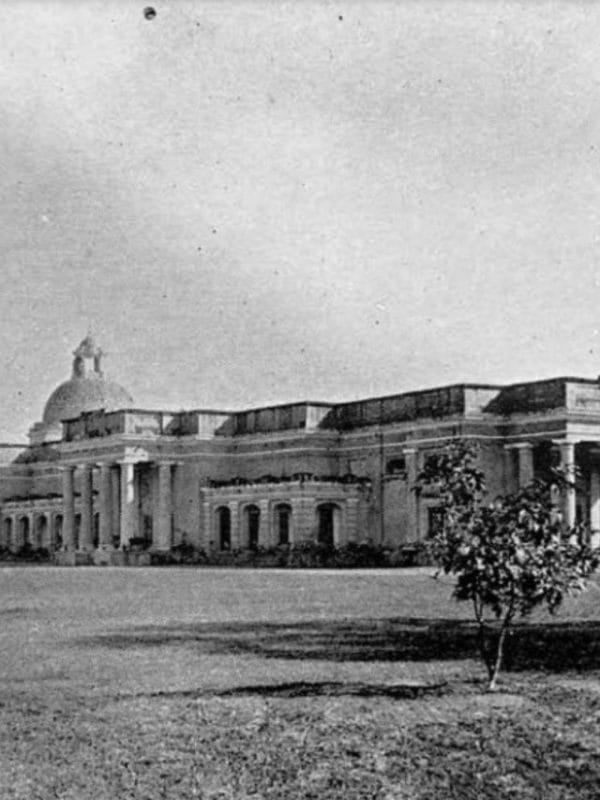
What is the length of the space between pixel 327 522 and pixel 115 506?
14877 millimetres

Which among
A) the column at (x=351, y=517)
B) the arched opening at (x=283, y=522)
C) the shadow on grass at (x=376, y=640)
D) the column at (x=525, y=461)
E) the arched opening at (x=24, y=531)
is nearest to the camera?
the shadow on grass at (x=376, y=640)

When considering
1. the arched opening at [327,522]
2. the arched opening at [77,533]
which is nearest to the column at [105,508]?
the arched opening at [77,533]

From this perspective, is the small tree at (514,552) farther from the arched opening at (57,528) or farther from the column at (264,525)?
the arched opening at (57,528)

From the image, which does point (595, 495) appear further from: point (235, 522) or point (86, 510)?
point (86, 510)

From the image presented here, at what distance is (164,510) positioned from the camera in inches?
2490

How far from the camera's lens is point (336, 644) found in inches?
695

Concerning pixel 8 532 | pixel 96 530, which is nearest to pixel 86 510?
pixel 96 530

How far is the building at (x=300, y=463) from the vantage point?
4891 cm

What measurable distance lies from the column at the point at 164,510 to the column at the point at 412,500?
52.4 ft

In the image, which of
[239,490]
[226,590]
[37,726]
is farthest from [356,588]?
[239,490]

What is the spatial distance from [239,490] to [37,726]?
158 feet

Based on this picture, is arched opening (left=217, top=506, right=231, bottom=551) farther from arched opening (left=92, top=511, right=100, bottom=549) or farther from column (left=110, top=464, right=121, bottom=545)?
arched opening (left=92, top=511, right=100, bottom=549)

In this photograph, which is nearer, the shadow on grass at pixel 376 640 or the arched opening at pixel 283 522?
the shadow on grass at pixel 376 640

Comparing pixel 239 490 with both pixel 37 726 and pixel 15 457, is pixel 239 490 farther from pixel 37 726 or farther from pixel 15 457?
pixel 37 726
